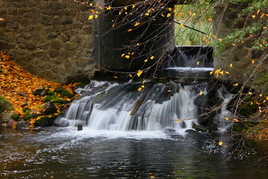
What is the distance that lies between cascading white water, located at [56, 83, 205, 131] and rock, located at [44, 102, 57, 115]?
0.31 meters

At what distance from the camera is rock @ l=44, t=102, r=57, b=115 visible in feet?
33.5

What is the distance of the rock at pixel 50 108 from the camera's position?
402 inches

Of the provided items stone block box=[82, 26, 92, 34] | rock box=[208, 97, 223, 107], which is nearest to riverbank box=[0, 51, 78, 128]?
stone block box=[82, 26, 92, 34]

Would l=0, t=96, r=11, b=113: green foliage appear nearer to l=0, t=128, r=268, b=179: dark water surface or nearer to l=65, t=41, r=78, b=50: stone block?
l=0, t=128, r=268, b=179: dark water surface

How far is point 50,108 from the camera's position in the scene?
1026cm

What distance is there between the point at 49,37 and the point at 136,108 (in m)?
3.54

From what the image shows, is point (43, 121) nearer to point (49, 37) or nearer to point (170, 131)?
point (170, 131)

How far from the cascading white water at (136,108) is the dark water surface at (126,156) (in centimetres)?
52

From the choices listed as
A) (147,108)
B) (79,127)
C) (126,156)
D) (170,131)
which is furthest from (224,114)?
(126,156)

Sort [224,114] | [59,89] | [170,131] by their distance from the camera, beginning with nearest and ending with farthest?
1. [170,131]
2. [224,114]
3. [59,89]

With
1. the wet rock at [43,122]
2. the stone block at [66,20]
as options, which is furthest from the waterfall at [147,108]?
the stone block at [66,20]

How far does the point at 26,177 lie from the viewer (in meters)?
5.80

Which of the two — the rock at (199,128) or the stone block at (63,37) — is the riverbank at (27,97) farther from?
the rock at (199,128)

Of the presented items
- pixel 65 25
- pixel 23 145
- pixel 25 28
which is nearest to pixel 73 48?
pixel 65 25
